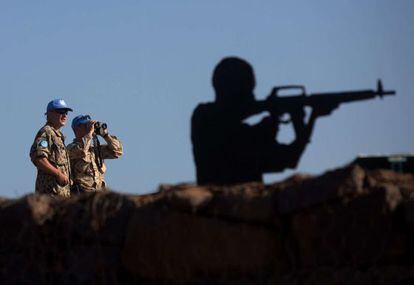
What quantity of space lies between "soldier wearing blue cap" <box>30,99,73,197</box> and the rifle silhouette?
9.09 feet

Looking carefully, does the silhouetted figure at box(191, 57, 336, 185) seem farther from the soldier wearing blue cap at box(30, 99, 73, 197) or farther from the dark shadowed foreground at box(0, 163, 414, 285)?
the soldier wearing blue cap at box(30, 99, 73, 197)

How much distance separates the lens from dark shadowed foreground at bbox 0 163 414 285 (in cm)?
503

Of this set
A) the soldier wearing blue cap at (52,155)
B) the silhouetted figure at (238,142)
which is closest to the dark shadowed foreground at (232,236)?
the silhouetted figure at (238,142)

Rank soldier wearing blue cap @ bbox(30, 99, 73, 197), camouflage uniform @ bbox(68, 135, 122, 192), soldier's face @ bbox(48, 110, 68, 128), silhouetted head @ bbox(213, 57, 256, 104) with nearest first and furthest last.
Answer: silhouetted head @ bbox(213, 57, 256, 104)
soldier wearing blue cap @ bbox(30, 99, 73, 197)
soldier's face @ bbox(48, 110, 68, 128)
camouflage uniform @ bbox(68, 135, 122, 192)

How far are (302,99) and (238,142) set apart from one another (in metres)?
0.49

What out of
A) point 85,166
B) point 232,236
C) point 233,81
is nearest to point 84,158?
point 85,166

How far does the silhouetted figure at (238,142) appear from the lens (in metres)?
6.14

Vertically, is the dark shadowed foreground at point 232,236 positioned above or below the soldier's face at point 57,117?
below

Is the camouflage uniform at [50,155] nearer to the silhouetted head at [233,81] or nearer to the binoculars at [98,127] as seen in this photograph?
the binoculars at [98,127]

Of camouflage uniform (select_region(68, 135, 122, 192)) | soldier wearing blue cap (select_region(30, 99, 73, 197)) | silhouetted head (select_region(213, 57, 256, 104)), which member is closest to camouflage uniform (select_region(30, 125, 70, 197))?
soldier wearing blue cap (select_region(30, 99, 73, 197))

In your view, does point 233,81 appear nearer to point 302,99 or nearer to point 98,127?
point 302,99

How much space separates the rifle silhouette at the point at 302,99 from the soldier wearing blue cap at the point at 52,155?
9.09ft

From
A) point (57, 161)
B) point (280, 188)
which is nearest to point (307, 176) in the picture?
point (280, 188)

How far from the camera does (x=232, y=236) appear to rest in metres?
5.17
